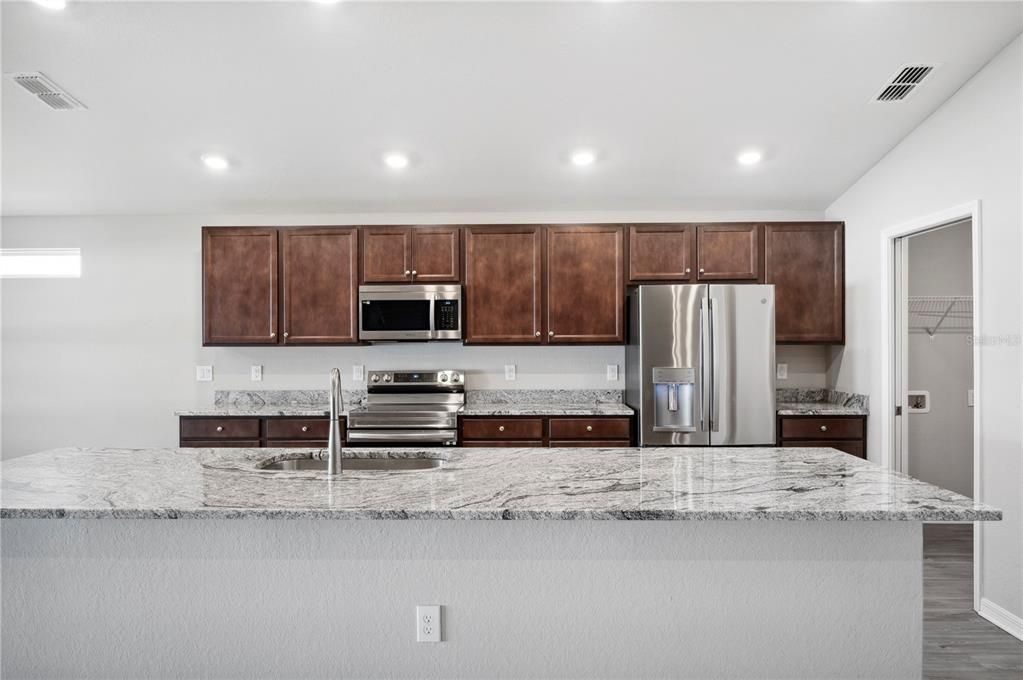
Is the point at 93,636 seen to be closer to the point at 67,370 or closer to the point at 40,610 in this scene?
the point at 40,610

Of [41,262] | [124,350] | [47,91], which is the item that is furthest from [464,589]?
[41,262]

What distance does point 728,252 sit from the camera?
4160 millimetres

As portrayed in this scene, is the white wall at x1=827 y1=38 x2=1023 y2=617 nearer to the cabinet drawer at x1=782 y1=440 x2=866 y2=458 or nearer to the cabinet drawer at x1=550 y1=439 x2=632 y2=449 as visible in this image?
the cabinet drawer at x1=782 y1=440 x2=866 y2=458

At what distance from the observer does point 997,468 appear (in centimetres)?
283

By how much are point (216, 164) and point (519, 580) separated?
3.42 meters

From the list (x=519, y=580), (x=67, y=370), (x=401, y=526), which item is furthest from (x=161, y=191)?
(x=519, y=580)

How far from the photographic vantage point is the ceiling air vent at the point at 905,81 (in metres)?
2.96

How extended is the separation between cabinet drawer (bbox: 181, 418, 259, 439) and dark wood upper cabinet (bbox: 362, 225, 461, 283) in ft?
4.21

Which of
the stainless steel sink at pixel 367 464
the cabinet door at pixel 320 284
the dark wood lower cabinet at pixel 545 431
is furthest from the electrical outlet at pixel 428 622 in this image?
the cabinet door at pixel 320 284

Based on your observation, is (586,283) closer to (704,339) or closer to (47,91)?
(704,339)

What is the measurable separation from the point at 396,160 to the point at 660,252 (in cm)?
194

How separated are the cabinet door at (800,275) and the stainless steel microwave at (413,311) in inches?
89.3

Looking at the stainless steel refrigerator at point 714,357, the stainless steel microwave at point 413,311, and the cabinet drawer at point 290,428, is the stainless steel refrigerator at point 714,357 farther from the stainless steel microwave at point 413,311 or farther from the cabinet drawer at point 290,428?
the cabinet drawer at point 290,428

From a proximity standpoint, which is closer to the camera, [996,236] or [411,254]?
[996,236]
